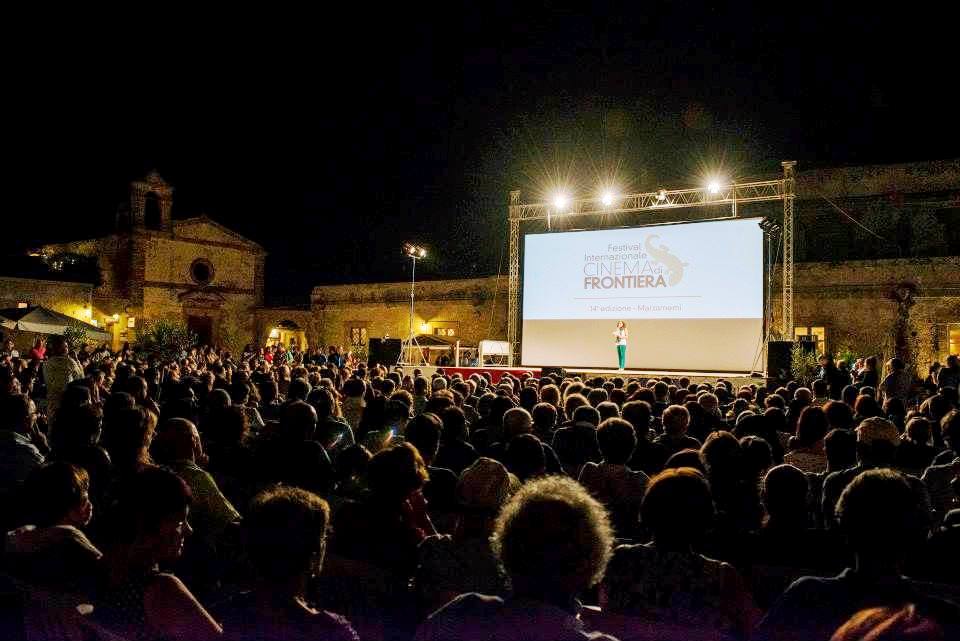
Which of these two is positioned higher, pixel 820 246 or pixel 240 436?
pixel 820 246

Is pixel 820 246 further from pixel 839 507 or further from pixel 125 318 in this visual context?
pixel 125 318

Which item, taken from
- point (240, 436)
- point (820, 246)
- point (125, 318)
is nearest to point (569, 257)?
point (820, 246)

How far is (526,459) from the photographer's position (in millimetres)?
3621

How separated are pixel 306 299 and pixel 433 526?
31.8 metres

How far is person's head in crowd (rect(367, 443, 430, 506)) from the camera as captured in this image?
8.46 feet

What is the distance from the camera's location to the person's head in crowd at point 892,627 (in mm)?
1190

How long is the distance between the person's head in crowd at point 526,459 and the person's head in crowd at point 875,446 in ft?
6.11

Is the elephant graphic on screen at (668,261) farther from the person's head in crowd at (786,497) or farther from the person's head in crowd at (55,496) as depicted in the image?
the person's head in crowd at (55,496)

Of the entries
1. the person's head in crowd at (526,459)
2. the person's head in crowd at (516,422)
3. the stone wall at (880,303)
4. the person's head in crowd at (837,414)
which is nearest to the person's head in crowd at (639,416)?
the person's head in crowd at (516,422)

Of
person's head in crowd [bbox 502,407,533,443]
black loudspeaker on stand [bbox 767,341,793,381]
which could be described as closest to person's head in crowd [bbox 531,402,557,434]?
person's head in crowd [bbox 502,407,533,443]

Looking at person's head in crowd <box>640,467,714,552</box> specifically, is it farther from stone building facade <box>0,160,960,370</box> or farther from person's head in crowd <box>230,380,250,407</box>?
stone building facade <box>0,160,960,370</box>

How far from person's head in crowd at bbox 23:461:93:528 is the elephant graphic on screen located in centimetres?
1431

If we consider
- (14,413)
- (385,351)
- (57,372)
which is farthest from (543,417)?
(385,351)

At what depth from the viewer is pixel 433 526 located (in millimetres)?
3131
